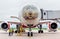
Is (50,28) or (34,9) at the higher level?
(34,9)

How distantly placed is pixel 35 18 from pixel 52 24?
18.3 feet

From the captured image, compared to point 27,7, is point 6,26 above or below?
below

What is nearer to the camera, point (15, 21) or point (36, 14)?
point (36, 14)

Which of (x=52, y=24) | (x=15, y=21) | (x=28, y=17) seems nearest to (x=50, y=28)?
(x=52, y=24)

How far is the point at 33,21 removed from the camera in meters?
24.7

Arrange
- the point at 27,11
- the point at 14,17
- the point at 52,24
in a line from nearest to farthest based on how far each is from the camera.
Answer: the point at 27,11 < the point at 52,24 < the point at 14,17

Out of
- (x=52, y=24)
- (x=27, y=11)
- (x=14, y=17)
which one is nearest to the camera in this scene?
(x=27, y=11)

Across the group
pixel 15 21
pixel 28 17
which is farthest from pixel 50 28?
pixel 28 17

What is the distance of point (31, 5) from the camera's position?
968 inches

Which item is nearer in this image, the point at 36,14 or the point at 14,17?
the point at 36,14

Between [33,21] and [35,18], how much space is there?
0.44 metres

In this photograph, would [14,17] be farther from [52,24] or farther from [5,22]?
[52,24]

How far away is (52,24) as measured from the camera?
29.5m

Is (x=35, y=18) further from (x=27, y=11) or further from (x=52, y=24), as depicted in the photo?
(x=52, y=24)
